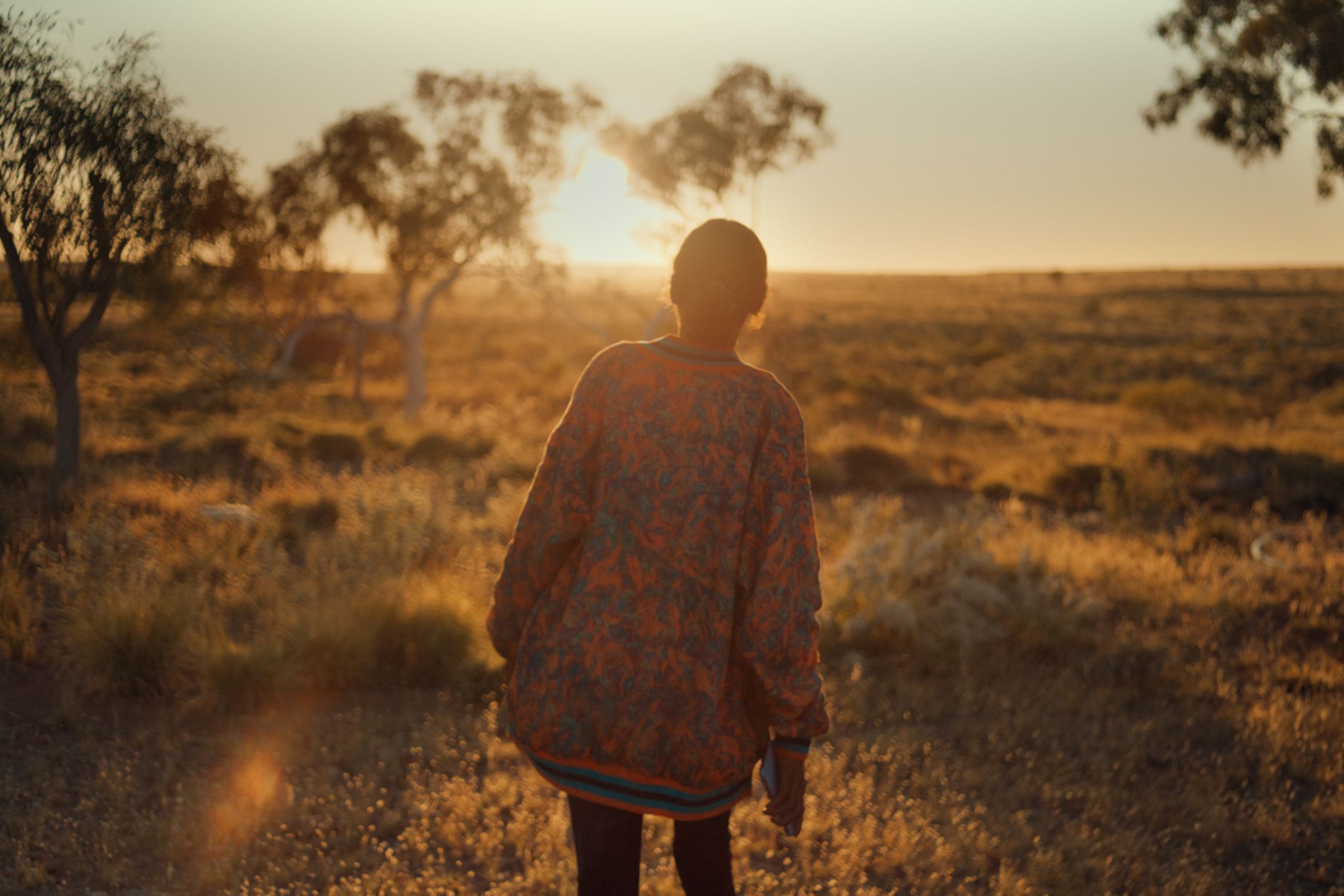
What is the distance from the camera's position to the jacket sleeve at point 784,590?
1872 millimetres

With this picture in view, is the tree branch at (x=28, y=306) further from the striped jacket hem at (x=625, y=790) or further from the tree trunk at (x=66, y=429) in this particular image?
the striped jacket hem at (x=625, y=790)

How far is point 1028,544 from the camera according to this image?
24.8 feet

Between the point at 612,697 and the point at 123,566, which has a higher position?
Answer: the point at 612,697

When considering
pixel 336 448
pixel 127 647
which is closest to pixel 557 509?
pixel 127 647

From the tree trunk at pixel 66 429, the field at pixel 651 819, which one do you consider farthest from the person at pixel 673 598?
the tree trunk at pixel 66 429

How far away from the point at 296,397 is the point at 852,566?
15888mm

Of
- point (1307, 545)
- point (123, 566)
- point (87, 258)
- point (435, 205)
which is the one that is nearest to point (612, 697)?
point (123, 566)

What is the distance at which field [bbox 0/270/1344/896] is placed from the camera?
3.61 metres

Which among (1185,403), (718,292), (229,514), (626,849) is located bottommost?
(229,514)

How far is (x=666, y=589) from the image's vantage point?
6.16ft

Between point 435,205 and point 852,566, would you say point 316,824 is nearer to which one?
point 852,566

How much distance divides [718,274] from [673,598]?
0.67 metres

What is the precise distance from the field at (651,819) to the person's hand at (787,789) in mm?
1720

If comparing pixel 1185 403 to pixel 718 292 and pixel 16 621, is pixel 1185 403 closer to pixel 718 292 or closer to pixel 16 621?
pixel 16 621
